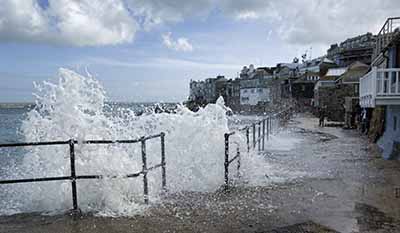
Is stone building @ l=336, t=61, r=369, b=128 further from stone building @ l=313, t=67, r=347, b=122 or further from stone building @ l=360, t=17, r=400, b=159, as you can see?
stone building @ l=360, t=17, r=400, b=159

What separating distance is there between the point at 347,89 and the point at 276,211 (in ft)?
127

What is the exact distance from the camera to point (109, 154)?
6520 mm

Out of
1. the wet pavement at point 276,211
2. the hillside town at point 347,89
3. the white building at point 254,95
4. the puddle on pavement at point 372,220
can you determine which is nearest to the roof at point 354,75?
the hillside town at point 347,89

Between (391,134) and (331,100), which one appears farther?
(331,100)

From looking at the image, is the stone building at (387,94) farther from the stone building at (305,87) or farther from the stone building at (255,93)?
the stone building at (255,93)

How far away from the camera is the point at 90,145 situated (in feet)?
21.1

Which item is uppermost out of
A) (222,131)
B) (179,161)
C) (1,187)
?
(222,131)

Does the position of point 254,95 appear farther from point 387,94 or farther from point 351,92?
point 387,94

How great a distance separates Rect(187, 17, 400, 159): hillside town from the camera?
39.8ft

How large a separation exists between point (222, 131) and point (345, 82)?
3757 centimetres

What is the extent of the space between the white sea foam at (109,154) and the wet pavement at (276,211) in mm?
496

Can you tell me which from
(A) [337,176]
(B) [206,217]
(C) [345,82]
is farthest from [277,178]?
(C) [345,82]

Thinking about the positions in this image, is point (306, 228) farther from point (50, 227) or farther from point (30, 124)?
point (30, 124)

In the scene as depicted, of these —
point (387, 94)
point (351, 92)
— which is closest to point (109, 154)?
point (387, 94)
